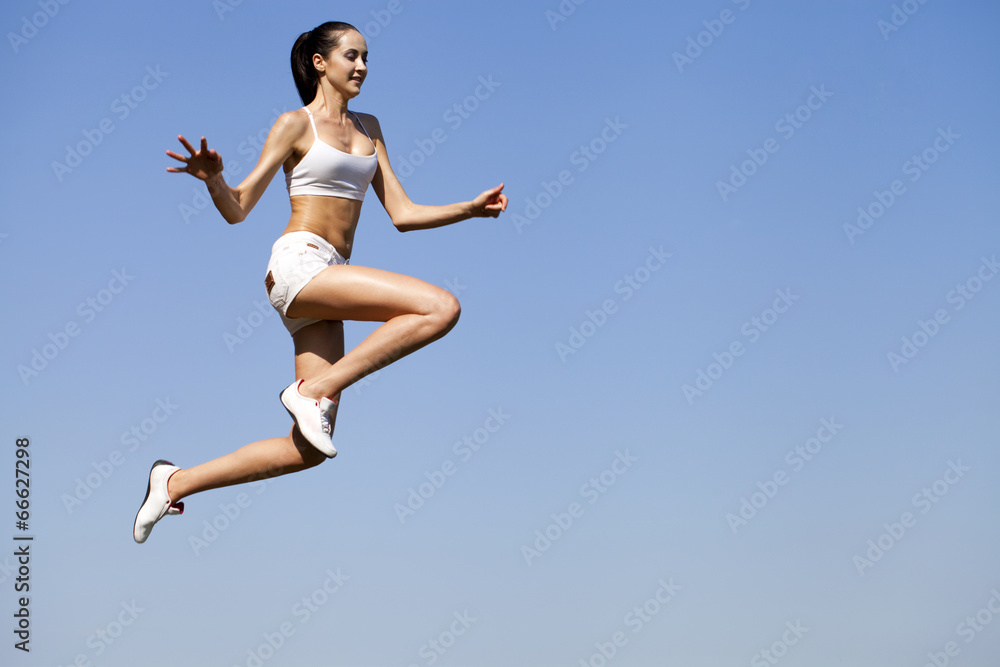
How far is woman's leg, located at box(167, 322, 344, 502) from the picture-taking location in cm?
692

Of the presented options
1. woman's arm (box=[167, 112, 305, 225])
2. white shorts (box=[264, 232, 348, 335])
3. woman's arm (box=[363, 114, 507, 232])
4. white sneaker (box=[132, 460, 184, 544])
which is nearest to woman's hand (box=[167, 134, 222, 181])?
woman's arm (box=[167, 112, 305, 225])

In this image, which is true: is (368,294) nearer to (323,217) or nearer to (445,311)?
(445,311)

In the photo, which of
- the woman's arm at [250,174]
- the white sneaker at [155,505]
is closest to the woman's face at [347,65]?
the woman's arm at [250,174]

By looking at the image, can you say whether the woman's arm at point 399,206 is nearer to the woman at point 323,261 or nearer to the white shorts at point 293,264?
the woman at point 323,261

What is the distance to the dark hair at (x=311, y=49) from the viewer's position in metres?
7.26

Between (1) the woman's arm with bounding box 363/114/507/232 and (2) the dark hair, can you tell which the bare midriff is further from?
(2) the dark hair

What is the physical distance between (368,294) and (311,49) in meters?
1.72

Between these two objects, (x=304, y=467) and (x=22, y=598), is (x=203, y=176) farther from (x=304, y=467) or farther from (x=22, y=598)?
(x=22, y=598)

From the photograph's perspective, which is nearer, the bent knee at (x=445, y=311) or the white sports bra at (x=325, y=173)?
the bent knee at (x=445, y=311)

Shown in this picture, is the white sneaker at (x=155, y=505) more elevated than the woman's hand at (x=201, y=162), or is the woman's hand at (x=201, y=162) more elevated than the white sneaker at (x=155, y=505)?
the woman's hand at (x=201, y=162)

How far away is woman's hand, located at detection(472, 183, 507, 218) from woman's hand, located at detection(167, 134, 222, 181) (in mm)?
1526

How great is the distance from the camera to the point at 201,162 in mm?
6219

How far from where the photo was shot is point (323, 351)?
7086 mm

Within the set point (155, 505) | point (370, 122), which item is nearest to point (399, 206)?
point (370, 122)
